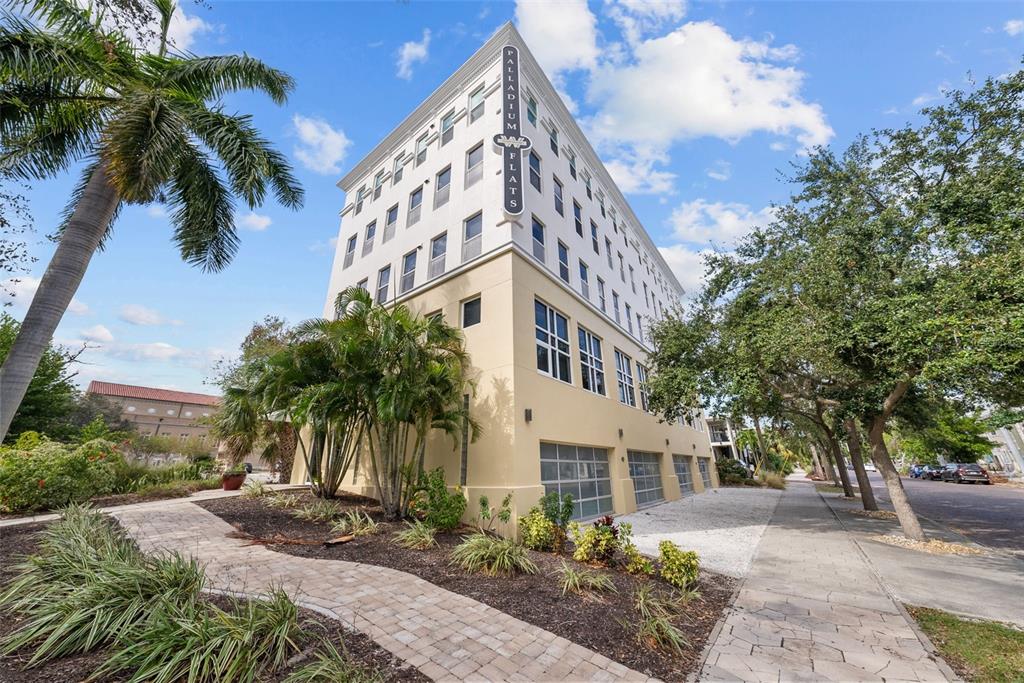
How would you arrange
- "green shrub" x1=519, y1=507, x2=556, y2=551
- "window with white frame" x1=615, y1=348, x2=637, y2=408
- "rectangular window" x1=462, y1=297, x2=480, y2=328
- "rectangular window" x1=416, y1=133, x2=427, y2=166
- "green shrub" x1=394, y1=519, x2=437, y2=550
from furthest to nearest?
"window with white frame" x1=615, y1=348, x2=637, y2=408
"rectangular window" x1=416, y1=133, x2=427, y2=166
"rectangular window" x1=462, y1=297, x2=480, y2=328
"green shrub" x1=519, y1=507, x2=556, y2=551
"green shrub" x1=394, y1=519, x2=437, y2=550

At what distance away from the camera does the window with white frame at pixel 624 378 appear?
17.5 meters

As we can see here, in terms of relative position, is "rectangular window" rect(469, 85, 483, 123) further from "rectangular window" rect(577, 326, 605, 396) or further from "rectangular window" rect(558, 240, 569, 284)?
"rectangular window" rect(577, 326, 605, 396)

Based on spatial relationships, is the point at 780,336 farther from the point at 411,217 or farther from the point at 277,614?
the point at 411,217

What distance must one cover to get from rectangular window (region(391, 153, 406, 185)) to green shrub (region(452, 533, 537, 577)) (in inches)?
644

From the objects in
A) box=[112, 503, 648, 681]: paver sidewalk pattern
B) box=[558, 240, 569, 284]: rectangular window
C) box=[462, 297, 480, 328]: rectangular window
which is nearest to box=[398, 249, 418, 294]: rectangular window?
box=[462, 297, 480, 328]: rectangular window

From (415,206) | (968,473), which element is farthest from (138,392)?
(968,473)

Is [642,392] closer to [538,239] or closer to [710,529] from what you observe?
[710,529]

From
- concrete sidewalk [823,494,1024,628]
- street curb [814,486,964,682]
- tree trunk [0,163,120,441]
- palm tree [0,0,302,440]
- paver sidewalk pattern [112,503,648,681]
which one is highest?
palm tree [0,0,302,440]

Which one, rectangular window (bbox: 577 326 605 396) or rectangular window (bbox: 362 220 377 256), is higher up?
rectangular window (bbox: 362 220 377 256)

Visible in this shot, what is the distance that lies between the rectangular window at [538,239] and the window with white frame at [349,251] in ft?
32.2

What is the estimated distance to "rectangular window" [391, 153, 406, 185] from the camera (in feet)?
59.6

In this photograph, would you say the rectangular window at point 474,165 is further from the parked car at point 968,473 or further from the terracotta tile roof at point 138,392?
the terracotta tile roof at point 138,392

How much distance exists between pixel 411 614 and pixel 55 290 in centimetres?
828

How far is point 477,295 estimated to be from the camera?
12.5 metres
